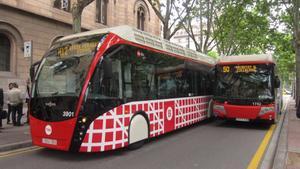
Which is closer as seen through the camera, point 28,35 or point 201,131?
point 201,131

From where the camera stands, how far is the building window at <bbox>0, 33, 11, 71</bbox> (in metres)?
14.8

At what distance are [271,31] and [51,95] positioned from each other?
76.7 ft

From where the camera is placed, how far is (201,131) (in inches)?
428

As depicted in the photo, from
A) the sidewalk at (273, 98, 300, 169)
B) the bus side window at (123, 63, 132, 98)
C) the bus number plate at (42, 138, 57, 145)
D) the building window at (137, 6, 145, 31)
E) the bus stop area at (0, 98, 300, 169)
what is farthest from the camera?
the building window at (137, 6, 145, 31)

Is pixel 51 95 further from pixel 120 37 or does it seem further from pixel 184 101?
pixel 184 101

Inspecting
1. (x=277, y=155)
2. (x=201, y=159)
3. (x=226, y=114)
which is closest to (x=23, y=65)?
(x=226, y=114)

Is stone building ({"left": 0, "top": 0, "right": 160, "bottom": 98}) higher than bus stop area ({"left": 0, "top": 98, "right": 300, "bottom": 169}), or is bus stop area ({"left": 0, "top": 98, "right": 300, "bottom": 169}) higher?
stone building ({"left": 0, "top": 0, "right": 160, "bottom": 98})

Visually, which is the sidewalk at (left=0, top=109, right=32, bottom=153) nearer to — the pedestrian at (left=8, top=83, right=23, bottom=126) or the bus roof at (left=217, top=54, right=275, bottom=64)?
the pedestrian at (left=8, top=83, right=23, bottom=126)

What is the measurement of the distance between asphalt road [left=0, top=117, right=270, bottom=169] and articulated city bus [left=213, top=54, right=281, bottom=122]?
2.03m

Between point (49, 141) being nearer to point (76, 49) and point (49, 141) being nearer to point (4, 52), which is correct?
point (76, 49)

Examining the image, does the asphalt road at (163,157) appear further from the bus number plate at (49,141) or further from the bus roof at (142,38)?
the bus roof at (142,38)

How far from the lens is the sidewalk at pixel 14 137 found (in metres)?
7.49

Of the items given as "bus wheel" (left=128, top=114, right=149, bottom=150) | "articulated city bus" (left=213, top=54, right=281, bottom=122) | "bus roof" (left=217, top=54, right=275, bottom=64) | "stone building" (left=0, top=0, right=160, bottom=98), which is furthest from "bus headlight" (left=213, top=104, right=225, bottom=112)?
"stone building" (left=0, top=0, right=160, bottom=98)

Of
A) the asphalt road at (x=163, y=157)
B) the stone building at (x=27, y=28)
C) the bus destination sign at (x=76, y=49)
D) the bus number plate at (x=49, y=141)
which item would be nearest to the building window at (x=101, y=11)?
the stone building at (x=27, y=28)
